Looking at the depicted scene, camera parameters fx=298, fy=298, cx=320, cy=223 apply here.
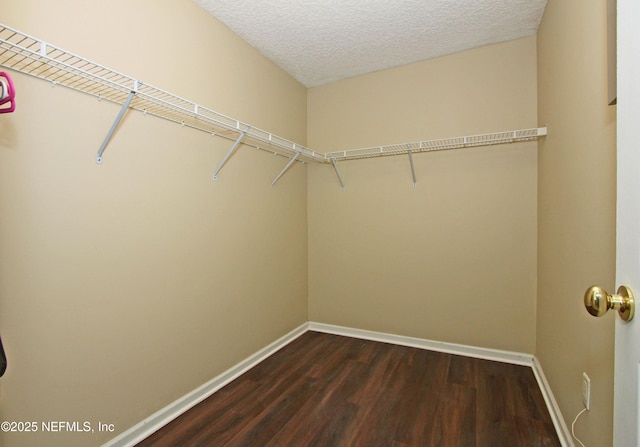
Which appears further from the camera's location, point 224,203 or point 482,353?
point 482,353

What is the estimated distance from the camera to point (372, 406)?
183 cm

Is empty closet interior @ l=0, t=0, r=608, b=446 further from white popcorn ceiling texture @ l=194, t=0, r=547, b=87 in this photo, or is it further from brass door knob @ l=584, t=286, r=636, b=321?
brass door knob @ l=584, t=286, r=636, b=321

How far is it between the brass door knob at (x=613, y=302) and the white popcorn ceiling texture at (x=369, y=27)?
200 cm

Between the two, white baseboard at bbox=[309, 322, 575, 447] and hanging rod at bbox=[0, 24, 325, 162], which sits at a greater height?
hanging rod at bbox=[0, 24, 325, 162]

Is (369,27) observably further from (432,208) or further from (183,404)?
(183,404)

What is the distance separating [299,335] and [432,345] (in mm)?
1229

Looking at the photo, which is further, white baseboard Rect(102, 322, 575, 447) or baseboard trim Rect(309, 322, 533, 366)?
baseboard trim Rect(309, 322, 533, 366)

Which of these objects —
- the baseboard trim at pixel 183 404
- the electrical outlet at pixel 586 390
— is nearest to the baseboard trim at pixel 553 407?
the electrical outlet at pixel 586 390

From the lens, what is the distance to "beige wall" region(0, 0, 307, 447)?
1172 mm

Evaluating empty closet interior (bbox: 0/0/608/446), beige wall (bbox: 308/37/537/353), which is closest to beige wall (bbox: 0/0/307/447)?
empty closet interior (bbox: 0/0/608/446)

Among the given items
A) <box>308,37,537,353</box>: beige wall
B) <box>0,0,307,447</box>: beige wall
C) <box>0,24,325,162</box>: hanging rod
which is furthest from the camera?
<box>308,37,537,353</box>: beige wall

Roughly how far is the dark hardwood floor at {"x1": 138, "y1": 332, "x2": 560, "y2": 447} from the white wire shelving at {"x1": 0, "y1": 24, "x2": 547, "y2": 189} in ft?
4.84

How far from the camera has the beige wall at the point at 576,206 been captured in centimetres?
109

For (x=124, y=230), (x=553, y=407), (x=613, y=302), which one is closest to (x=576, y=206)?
(x=613, y=302)
